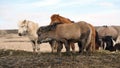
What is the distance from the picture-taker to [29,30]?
66.5 ft

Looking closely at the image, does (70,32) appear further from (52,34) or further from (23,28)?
(23,28)

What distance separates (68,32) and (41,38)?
1.56 meters

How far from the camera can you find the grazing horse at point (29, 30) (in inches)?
782

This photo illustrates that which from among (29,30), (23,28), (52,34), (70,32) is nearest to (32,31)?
(29,30)

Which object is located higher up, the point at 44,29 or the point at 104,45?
the point at 44,29

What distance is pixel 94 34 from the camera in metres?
16.6

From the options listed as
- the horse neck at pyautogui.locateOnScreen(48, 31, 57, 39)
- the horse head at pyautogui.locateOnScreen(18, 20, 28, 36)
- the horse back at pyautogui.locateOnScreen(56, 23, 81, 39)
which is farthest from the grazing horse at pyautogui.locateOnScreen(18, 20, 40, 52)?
the horse back at pyautogui.locateOnScreen(56, 23, 81, 39)

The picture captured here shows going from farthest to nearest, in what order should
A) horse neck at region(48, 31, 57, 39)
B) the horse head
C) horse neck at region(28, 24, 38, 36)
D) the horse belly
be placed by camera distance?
1. horse neck at region(28, 24, 38, 36)
2. the horse head
3. horse neck at region(48, 31, 57, 39)
4. the horse belly

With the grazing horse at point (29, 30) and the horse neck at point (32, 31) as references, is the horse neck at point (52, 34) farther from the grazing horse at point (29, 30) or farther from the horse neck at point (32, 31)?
the horse neck at point (32, 31)

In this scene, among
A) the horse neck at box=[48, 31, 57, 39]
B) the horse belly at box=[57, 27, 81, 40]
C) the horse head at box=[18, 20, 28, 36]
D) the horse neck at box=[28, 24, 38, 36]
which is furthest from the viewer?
the horse neck at box=[28, 24, 38, 36]

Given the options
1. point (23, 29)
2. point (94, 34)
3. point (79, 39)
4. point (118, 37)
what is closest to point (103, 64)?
point (79, 39)

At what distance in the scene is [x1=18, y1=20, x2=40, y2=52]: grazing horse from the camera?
19.9 m

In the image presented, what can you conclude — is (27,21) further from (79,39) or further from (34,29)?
(79,39)

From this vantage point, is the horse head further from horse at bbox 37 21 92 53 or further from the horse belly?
the horse belly
